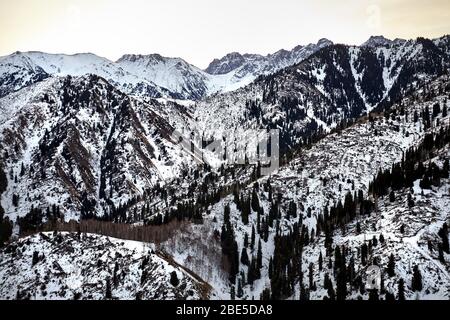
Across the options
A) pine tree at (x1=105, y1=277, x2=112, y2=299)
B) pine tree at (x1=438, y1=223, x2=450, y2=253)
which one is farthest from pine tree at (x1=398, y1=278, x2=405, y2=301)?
pine tree at (x1=105, y1=277, x2=112, y2=299)

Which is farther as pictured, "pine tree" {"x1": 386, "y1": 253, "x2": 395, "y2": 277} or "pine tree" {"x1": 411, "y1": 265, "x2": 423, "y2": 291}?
"pine tree" {"x1": 386, "y1": 253, "x2": 395, "y2": 277}

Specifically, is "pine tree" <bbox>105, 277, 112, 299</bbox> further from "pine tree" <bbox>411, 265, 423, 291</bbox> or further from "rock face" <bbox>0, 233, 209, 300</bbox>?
"pine tree" <bbox>411, 265, 423, 291</bbox>

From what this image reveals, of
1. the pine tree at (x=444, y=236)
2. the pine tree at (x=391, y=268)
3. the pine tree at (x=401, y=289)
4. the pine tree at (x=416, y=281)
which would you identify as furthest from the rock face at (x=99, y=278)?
the pine tree at (x=444, y=236)

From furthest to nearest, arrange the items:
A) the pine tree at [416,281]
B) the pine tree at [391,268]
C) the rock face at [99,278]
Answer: the rock face at [99,278]
the pine tree at [391,268]
the pine tree at [416,281]

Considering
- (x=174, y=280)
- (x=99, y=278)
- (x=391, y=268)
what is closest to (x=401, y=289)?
(x=391, y=268)

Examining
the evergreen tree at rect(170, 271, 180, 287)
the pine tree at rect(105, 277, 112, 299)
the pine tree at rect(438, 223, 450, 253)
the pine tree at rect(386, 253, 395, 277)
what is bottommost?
the pine tree at rect(105, 277, 112, 299)

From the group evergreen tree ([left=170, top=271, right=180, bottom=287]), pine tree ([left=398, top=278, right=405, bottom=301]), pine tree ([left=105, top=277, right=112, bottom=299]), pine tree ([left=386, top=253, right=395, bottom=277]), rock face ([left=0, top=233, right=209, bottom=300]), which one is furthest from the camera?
pine tree ([left=105, top=277, right=112, bottom=299])

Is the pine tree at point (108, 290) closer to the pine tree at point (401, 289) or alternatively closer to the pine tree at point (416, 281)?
the pine tree at point (401, 289)

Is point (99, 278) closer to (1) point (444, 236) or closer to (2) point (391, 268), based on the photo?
(2) point (391, 268)

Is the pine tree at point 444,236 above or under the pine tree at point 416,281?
above
